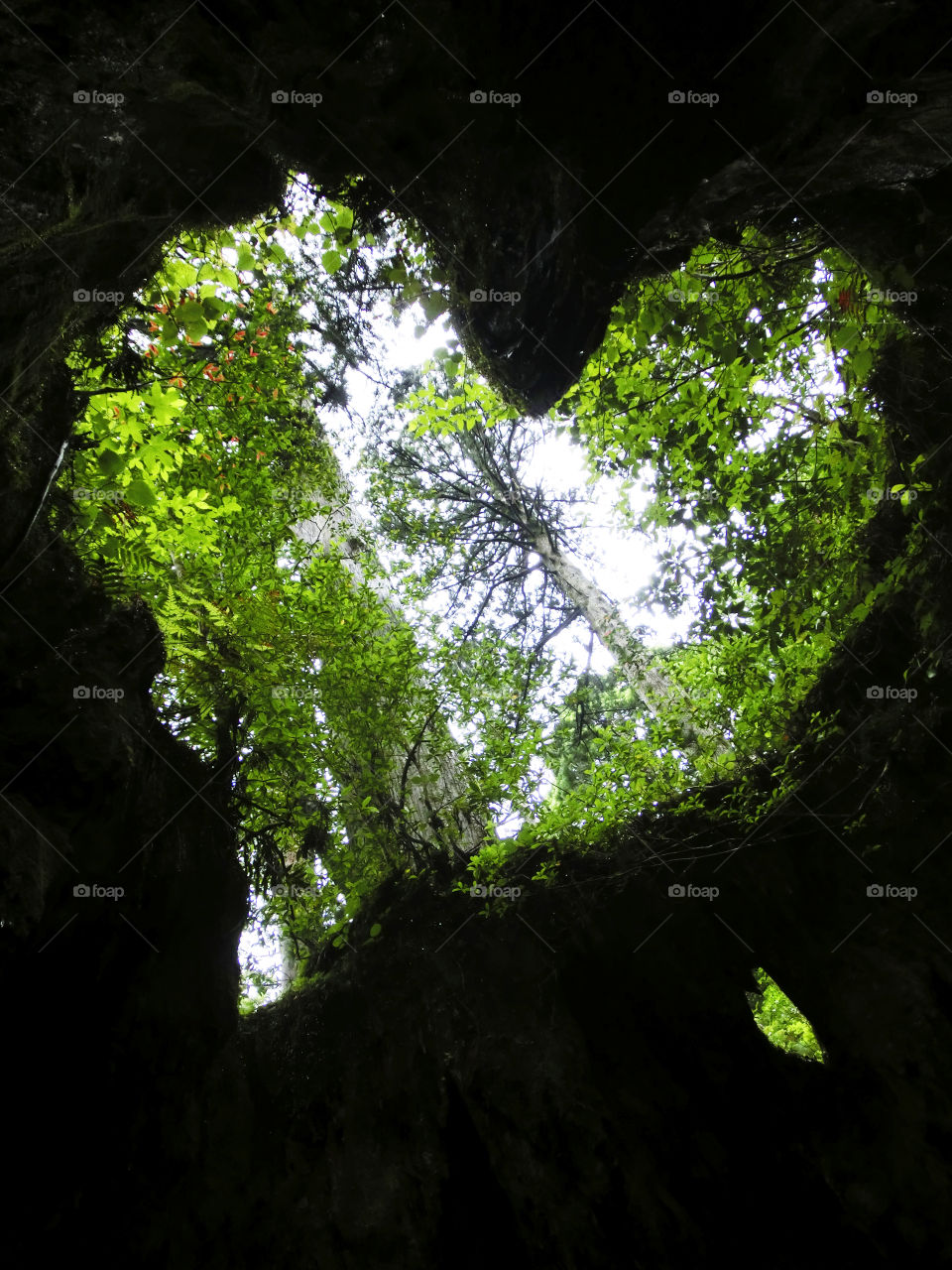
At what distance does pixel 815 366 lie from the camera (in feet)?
17.8

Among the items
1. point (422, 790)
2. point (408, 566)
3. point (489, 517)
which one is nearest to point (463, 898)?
point (422, 790)

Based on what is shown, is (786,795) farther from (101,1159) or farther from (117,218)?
(117,218)

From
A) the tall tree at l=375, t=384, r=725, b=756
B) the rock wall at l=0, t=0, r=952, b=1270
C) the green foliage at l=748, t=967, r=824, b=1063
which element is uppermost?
the tall tree at l=375, t=384, r=725, b=756

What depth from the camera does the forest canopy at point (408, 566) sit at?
15.1 ft

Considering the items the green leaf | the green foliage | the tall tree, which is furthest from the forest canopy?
the green foliage

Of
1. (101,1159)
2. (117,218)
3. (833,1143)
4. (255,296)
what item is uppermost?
(255,296)

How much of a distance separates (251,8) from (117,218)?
3.97 ft

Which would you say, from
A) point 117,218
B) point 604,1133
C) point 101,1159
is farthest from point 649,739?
point 117,218

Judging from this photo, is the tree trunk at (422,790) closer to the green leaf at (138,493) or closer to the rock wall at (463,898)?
the rock wall at (463,898)

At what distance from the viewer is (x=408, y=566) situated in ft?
23.2

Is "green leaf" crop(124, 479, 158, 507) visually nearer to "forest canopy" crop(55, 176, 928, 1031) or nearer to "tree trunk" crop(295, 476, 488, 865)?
"forest canopy" crop(55, 176, 928, 1031)

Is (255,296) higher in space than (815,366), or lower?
higher

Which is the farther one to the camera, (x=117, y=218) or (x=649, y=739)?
(x=649, y=739)

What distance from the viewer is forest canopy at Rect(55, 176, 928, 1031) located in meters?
4.59
